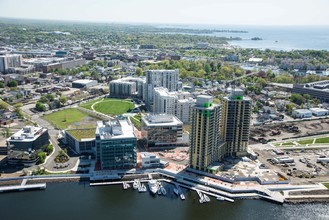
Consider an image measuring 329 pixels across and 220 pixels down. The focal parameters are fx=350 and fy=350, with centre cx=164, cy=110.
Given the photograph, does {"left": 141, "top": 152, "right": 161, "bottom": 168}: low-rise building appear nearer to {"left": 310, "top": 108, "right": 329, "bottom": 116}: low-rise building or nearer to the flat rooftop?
the flat rooftop

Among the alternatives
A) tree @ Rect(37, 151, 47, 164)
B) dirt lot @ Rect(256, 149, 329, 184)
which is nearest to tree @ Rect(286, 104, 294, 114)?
dirt lot @ Rect(256, 149, 329, 184)

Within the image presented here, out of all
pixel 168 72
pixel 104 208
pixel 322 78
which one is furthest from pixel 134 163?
pixel 322 78

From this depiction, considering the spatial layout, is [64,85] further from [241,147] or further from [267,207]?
[267,207]

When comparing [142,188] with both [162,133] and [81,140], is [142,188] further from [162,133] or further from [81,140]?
[162,133]

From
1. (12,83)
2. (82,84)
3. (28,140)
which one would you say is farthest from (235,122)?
(12,83)

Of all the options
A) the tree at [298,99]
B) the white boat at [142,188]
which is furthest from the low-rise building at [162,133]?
the tree at [298,99]
